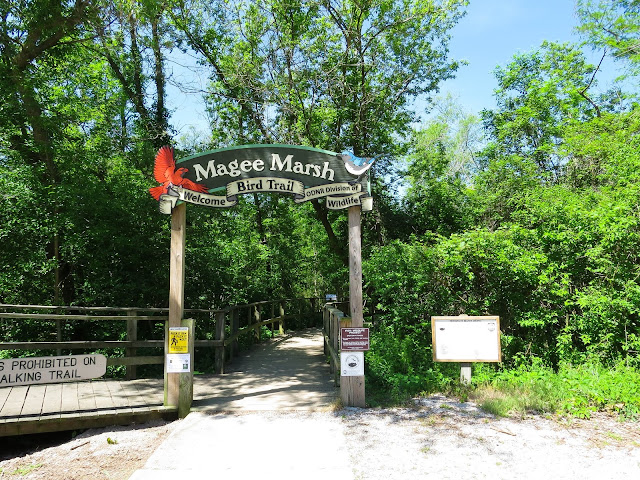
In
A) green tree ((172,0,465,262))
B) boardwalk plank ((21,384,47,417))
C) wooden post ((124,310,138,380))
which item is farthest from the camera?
green tree ((172,0,465,262))

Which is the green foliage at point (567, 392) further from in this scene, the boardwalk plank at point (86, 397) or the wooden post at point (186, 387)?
the boardwalk plank at point (86, 397)

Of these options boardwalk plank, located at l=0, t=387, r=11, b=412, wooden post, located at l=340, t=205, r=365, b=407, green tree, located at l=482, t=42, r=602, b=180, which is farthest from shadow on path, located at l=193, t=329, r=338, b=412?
green tree, located at l=482, t=42, r=602, b=180

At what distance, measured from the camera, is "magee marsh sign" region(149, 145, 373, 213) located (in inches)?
236

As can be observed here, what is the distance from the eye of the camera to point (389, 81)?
13.4 metres

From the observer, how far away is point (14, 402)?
5395 millimetres

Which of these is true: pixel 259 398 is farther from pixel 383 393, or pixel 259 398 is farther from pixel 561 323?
pixel 561 323

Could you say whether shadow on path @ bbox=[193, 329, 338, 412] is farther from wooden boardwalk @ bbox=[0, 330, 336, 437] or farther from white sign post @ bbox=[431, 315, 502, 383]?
white sign post @ bbox=[431, 315, 502, 383]

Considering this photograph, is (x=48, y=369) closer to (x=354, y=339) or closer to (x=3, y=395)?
(x=3, y=395)

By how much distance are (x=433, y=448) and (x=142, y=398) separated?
376cm

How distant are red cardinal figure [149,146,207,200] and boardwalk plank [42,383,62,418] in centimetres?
279

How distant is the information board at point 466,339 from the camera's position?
621 cm

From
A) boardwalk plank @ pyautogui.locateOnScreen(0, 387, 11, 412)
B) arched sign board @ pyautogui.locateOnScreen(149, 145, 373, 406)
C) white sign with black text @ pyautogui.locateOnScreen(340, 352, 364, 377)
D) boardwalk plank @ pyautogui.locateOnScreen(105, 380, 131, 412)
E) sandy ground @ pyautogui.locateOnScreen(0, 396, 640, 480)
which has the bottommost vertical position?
sandy ground @ pyautogui.locateOnScreen(0, 396, 640, 480)

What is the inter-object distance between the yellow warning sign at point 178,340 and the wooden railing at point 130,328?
1.69 feet

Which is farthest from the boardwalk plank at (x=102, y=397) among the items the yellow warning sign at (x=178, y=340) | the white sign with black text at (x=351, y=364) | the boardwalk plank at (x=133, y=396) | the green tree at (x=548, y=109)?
the green tree at (x=548, y=109)
